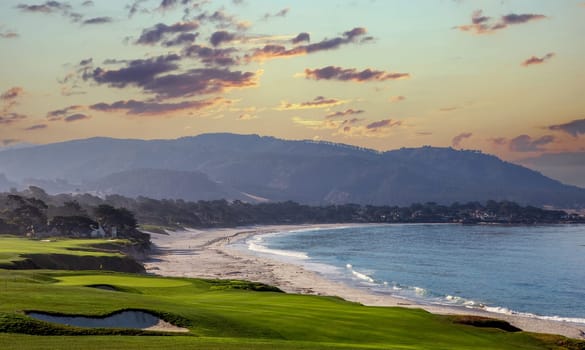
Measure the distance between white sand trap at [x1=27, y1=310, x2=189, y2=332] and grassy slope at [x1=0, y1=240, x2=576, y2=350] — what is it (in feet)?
1.74

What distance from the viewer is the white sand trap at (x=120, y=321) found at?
1075 inches

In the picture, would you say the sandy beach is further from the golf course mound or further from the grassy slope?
the grassy slope

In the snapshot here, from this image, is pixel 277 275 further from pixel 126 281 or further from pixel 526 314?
pixel 126 281

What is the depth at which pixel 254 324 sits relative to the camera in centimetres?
3022

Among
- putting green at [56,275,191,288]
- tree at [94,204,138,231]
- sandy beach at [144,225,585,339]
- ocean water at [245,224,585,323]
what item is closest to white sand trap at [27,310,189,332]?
putting green at [56,275,191,288]

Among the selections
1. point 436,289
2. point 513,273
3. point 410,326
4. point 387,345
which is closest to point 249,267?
point 436,289

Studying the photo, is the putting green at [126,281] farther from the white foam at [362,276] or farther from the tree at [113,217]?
the tree at [113,217]

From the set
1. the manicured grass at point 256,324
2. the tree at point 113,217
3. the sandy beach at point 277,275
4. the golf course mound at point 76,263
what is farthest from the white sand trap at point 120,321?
the tree at point 113,217

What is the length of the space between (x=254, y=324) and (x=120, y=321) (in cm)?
601

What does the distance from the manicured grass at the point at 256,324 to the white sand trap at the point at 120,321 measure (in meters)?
0.49

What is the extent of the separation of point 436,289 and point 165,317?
5709 centimetres

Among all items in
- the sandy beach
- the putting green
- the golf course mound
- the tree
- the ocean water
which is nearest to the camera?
the putting green

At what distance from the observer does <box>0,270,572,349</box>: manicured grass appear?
2444cm

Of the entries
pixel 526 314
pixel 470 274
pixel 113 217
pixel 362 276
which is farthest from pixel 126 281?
pixel 113 217
